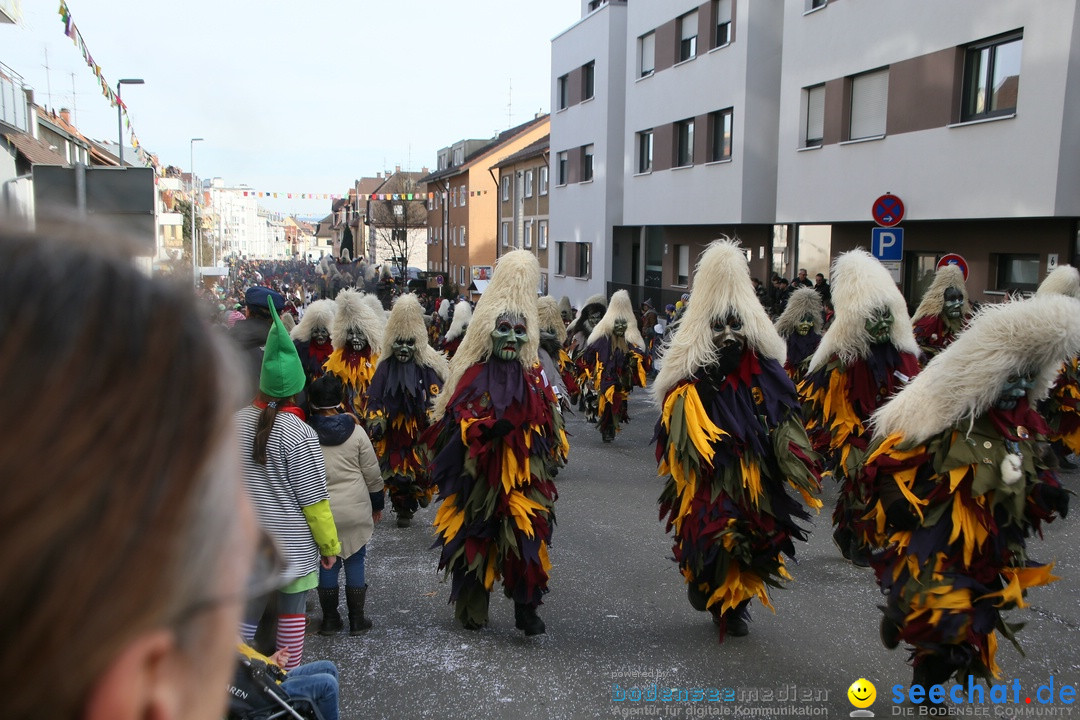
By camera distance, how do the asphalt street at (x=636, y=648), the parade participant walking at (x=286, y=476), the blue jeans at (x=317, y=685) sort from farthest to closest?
the asphalt street at (x=636, y=648) < the parade participant walking at (x=286, y=476) < the blue jeans at (x=317, y=685)

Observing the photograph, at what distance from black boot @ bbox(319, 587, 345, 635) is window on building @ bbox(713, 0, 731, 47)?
19.9m

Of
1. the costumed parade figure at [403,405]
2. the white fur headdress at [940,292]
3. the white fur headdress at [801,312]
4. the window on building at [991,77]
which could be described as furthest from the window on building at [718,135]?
the costumed parade figure at [403,405]

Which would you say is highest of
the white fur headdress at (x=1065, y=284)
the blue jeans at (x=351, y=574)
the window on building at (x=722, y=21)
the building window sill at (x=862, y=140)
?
the window on building at (x=722, y=21)

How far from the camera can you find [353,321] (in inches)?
344

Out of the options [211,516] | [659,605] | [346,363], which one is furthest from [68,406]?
[346,363]

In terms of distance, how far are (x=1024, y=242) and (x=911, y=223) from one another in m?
2.85

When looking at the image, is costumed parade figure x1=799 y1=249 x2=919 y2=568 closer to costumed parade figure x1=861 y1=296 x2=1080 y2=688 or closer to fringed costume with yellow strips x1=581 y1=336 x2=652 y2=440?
costumed parade figure x1=861 y1=296 x2=1080 y2=688

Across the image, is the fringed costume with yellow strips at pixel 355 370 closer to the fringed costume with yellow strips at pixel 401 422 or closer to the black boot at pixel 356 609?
the fringed costume with yellow strips at pixel 401 422

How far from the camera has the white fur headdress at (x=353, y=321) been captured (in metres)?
8.72

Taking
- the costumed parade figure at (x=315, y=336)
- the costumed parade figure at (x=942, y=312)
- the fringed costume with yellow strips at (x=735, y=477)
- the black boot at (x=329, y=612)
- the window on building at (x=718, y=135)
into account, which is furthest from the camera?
the window on building at (x=718, y=135)

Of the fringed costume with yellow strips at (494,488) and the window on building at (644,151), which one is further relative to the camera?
the window on building at (644,151)

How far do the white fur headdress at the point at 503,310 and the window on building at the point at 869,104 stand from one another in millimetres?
12908

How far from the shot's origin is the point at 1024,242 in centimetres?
1388

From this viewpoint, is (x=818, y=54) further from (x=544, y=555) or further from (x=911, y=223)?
(x=544, y=555)
